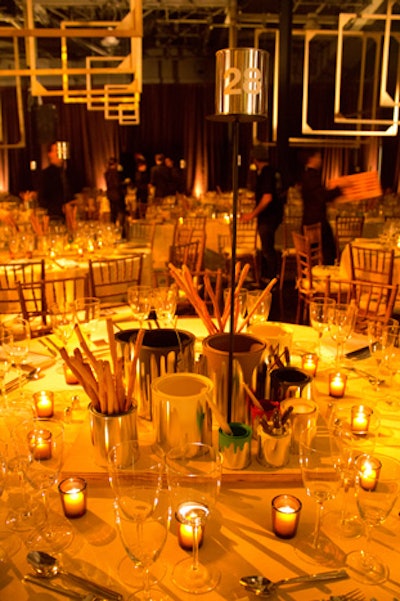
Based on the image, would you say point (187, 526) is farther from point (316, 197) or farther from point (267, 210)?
point (267, 210)

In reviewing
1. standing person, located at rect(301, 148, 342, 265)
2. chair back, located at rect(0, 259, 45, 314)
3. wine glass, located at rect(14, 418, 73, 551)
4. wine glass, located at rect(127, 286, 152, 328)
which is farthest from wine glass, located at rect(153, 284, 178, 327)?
standing person, located at rect(301, 148, 342, 265)

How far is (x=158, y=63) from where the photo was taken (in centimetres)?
1331

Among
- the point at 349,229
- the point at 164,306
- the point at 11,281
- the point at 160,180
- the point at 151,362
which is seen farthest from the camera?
the point at 160,180

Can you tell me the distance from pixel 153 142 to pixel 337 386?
12631 mm

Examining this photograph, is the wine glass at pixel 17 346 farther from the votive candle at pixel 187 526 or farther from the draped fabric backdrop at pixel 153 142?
the draped fabric backdrop at pixel 153 142

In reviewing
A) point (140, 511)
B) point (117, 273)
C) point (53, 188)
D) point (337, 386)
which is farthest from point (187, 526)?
point (53, 188)

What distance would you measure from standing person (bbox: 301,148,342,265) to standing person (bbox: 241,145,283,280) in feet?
1.88

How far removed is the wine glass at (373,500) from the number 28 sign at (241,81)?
84 centimetres

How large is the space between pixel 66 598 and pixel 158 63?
44.9 feet

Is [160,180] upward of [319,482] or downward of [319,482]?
upward

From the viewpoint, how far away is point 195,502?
3.76 feet

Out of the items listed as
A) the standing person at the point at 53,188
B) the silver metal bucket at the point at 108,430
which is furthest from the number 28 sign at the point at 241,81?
the standing person at the point at 53,188

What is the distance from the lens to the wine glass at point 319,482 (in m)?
1.14

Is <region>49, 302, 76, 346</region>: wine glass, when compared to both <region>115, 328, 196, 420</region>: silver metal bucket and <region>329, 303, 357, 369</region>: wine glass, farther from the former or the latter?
<region>329, 303, 357, 369</region>: wine glass
